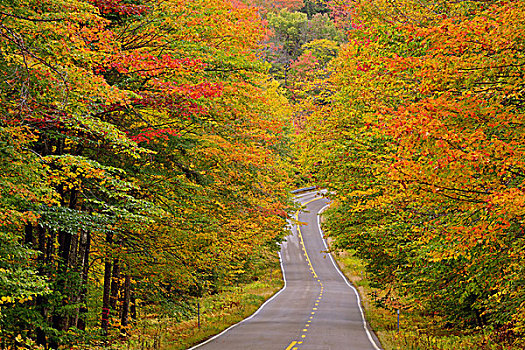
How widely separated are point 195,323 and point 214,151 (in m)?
10.8

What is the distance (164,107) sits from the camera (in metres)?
11.4

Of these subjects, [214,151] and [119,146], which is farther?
[214,151]

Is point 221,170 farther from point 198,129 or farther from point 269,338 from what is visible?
point 269,338

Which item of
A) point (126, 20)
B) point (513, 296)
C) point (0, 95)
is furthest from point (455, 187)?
point (126, 20)

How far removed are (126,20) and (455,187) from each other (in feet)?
28.0

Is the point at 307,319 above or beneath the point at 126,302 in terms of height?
beneath

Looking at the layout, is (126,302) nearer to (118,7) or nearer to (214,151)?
(214,151)

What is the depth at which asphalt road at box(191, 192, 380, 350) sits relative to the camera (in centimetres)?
1572

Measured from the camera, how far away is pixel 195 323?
21031mm

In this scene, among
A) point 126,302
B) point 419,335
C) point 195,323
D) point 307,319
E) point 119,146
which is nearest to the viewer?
point 119,146

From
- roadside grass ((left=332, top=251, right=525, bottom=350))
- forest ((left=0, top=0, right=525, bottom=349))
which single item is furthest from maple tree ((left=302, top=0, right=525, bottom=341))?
roadside grass ((left=332, top=251, right=525, bottom=350))

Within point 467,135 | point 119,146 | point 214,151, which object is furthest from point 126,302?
point 467,135

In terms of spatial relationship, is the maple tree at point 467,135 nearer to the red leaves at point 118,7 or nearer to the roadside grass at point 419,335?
the roadside grass at point 419,335

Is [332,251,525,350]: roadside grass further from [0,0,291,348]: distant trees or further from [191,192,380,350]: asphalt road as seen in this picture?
[0,0,291,348]: distant trees
